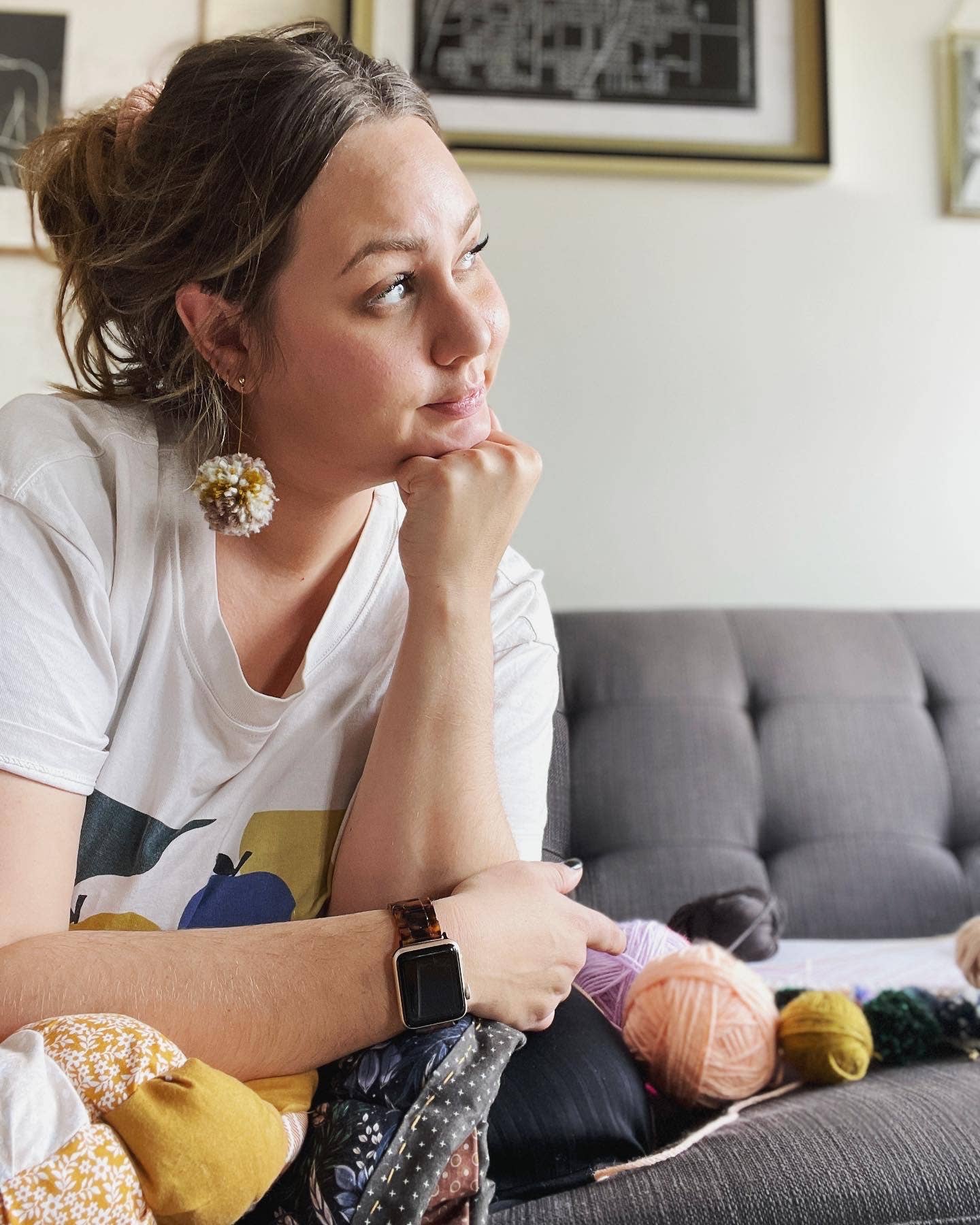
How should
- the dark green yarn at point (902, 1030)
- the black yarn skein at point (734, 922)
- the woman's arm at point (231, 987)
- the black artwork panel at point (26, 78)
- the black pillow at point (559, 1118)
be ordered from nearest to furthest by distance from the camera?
1. the woman's arm at point (231, 987)
2. the black pillow at point (559, 1118)
3. the dark green yarn at point (902, 1030)
4. the black yarn skein at point (734, 922)
5. the black artwork panel at point (26, 78)

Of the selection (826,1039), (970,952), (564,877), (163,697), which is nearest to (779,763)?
(970,952)

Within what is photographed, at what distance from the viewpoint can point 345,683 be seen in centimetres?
98

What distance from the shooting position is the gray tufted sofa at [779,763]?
58.9 inches

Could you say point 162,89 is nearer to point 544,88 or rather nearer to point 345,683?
point 345,683

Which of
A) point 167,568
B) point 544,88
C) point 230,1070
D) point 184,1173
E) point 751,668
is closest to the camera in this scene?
point 184,1173

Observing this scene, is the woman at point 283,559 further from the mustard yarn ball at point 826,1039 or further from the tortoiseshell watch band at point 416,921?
the mustard yarn ball at point 826,1039

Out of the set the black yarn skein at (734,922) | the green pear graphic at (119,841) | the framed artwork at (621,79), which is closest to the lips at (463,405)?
the green pear graphic at (119,841)

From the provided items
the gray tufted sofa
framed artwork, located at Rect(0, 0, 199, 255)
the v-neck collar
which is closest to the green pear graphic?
the v-neck collar

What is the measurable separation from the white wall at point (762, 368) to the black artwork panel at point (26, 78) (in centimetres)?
34

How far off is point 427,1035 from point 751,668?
0.97 m

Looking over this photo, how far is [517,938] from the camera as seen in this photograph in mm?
821

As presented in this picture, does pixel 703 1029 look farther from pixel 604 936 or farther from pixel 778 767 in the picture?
pixel 778 767

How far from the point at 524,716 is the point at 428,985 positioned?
12.1 inches

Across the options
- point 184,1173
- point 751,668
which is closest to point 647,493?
point 751,668
